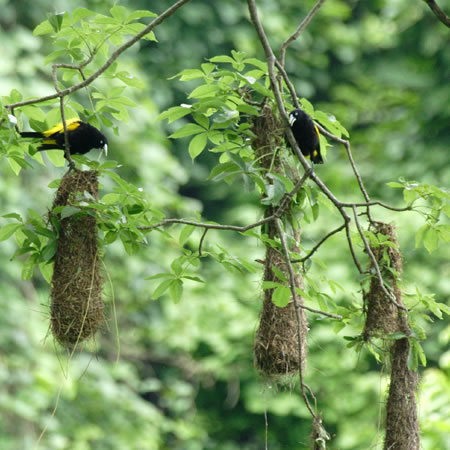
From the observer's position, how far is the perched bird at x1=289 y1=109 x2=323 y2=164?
76.7 inches

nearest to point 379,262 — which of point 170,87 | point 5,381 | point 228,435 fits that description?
point 5,381

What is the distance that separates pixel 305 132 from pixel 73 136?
2.25 feet

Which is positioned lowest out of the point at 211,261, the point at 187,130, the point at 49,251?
the point at 49,251

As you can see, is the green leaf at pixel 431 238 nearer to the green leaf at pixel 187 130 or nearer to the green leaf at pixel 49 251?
the green leaf at pixel 187 130

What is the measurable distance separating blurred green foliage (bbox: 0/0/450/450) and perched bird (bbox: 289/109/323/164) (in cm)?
184

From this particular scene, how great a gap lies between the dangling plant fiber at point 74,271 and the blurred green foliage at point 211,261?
175 cm

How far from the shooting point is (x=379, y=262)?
206 cm

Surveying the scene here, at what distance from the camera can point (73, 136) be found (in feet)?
7.00

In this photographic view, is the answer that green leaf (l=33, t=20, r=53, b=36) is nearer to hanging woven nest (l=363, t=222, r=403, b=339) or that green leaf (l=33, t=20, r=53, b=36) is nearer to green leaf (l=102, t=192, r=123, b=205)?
green leaf (l=102, t=192, r=123, b=205)

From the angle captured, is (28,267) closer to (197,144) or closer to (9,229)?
(9,229)

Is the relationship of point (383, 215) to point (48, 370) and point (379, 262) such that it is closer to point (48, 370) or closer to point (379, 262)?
point (48, 370)

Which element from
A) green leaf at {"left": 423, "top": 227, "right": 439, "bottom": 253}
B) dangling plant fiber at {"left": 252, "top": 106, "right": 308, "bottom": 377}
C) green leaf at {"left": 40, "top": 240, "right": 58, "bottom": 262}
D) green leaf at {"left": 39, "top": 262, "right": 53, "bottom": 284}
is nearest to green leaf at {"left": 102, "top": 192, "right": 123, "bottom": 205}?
green leaf at {"left": 40, "top": 240, "right": 58, "bottom": 262}

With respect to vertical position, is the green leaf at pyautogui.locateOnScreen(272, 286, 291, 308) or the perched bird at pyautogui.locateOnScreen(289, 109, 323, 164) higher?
the perched bird at pyautogui.locateOnScreen(289, 109, 323, 164)

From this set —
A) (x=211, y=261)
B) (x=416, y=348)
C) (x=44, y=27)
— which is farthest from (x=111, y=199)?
→ (x=211, y=261)
